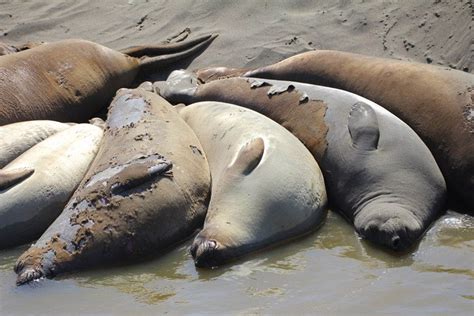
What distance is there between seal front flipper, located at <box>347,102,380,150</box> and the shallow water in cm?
72

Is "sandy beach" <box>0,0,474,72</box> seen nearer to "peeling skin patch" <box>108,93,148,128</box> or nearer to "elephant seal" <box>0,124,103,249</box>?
"peeling skin patch" <box>108,93,148,128</box>

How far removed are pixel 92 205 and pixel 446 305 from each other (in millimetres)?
2180

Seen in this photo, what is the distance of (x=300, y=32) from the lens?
8859 millimetres

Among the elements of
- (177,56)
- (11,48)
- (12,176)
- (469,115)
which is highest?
(469,115)

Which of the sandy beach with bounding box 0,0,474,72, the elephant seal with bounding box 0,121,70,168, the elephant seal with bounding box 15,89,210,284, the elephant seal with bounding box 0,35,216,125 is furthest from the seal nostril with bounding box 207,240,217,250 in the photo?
the sandy beach with bounding box 0,0,474,72

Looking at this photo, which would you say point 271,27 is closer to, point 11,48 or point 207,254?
point 11,48

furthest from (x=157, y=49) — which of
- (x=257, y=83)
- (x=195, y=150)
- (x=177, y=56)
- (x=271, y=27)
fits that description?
(x=195, y=150)

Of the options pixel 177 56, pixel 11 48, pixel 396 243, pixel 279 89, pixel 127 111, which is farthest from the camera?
pixel 11 48

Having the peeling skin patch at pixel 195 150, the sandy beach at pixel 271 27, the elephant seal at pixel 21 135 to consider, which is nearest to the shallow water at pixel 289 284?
the peeling skin patch at pixel 195 150

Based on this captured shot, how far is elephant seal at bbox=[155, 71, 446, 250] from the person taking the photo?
5.41m

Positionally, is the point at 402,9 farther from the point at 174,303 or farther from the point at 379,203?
the point at 174,303

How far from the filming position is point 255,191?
18.0ft

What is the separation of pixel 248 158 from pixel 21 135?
1.94 m

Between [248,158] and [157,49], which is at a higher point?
[248,158]
